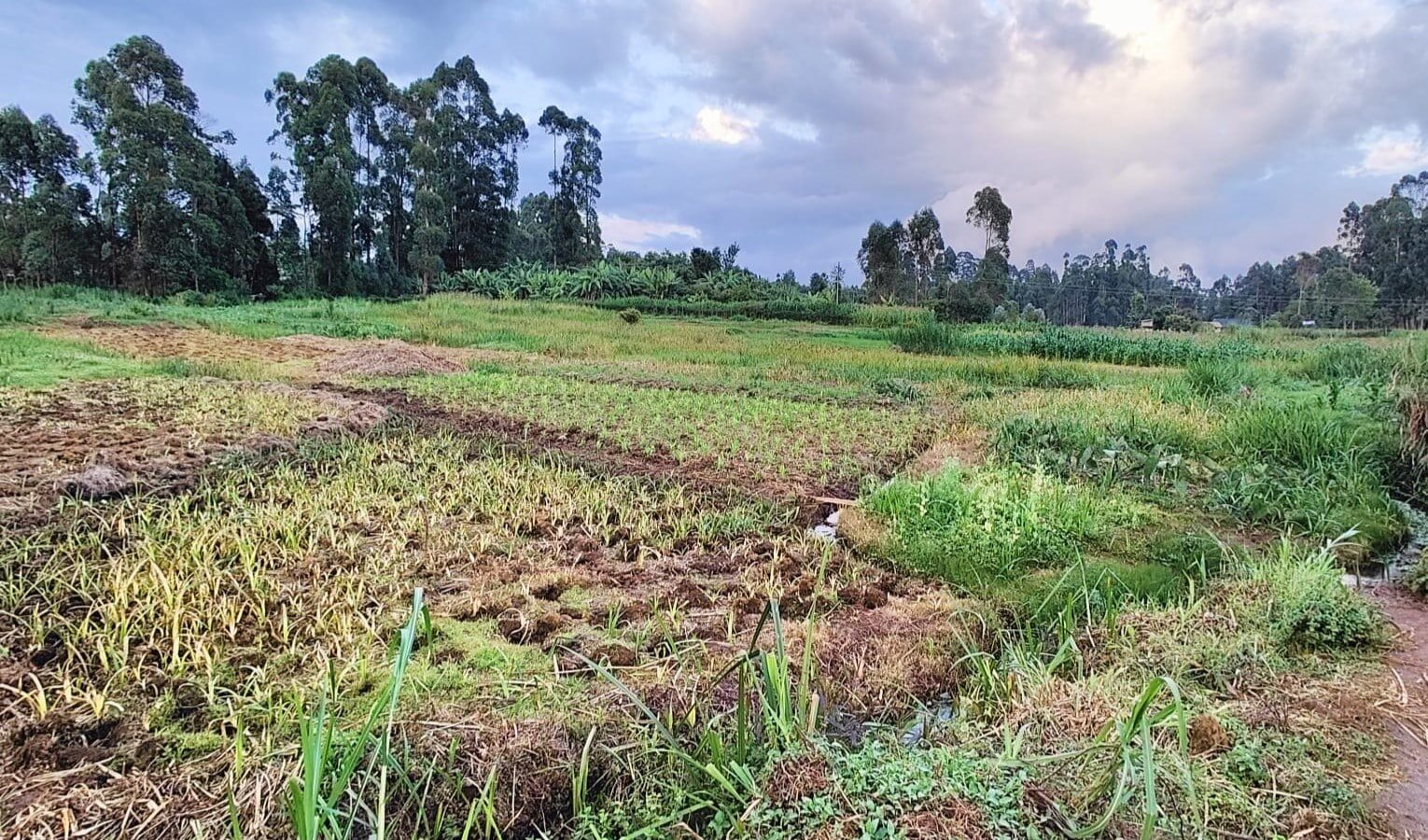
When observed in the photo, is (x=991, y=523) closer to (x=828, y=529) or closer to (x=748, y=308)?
(x=828, y=529)

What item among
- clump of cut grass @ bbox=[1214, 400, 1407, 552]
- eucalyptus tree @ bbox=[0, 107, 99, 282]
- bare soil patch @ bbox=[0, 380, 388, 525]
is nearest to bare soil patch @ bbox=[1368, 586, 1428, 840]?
clump of cut grass @ bbox=[1214, 400, 1407, 552]

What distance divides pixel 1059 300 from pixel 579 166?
41.3 meters

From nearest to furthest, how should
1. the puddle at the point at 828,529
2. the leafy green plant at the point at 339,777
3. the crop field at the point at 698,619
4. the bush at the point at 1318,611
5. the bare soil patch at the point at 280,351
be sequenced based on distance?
the leafy green plant at the point at 339,777
the crop field at the point at 698,619
the bush at the point at 1318,611
the puddle at the point at 828,529
the bare soil patch at the point at 280,351

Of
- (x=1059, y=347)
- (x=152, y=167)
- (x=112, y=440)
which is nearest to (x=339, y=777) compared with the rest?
(x=112, y=440)

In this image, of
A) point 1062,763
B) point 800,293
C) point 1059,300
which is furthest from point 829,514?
point 1059,300

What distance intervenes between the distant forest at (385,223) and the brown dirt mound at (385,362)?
15.7 meters

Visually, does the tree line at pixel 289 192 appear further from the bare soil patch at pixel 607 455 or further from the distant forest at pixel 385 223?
the bare soil patch at pixel 607 455

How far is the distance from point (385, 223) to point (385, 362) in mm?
29306

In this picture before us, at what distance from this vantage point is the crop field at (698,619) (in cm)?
170

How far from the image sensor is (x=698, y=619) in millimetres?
2965

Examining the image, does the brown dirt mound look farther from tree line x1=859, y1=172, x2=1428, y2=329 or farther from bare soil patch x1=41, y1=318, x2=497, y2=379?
tree line x1=859, y1=172, x2=1428, y2=329

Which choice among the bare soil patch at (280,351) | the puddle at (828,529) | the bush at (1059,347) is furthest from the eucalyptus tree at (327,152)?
the puddle at (828,529)

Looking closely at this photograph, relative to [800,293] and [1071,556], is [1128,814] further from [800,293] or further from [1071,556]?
[800,293]

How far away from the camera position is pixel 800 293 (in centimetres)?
3197
